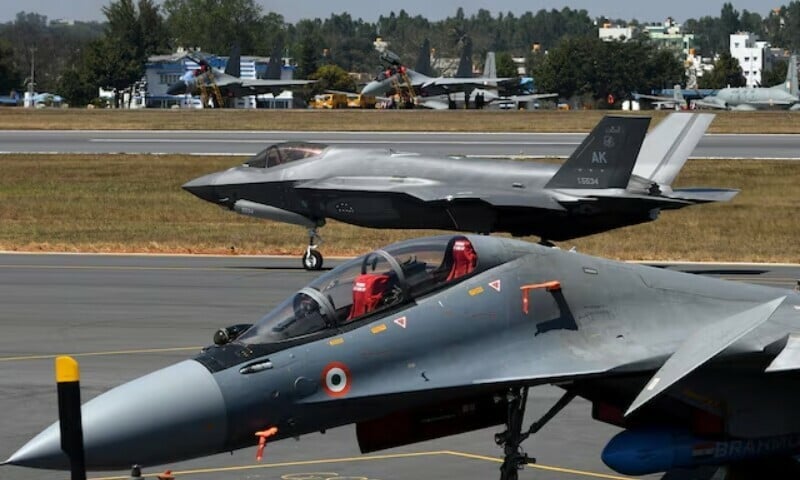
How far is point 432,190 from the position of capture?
2914 centimetres

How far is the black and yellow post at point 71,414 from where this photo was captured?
8553mm

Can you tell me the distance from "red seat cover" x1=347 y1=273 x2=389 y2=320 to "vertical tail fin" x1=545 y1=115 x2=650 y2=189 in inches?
671

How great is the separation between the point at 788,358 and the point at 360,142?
2215 inches

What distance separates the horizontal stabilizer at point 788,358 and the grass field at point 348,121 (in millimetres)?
64729

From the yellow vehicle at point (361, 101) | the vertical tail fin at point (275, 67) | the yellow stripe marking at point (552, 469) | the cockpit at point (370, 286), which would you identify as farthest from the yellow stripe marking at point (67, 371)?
the yellow vehicle at point (361, 101)

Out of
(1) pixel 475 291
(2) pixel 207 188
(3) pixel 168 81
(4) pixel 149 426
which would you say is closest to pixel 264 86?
(3) pixel 168 81

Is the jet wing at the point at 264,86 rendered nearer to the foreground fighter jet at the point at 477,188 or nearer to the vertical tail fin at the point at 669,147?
the foreground fighter jet at the point at 477,188

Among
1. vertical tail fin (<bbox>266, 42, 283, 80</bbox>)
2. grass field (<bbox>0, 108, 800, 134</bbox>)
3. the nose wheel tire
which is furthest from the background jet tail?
vertical tail fin (<bbox>266, 42, 283, 80</bbox>)

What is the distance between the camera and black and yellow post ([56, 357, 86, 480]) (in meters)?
8.55

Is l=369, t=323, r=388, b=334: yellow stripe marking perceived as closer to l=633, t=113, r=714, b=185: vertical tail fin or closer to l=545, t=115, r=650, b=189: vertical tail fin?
l=545, t=115, r=650, b=189: vertical tail fin

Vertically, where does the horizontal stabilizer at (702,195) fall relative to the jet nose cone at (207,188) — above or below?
above

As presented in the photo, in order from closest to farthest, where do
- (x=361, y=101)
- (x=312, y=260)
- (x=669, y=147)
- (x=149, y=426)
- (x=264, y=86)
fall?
(x=149, y=426)
(x=312, y=260)
(x=669, y=147)
(x=264, y=86)
(x=361, y=101)

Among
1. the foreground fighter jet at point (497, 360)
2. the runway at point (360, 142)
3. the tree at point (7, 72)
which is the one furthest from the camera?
the tree at point (7, 72)

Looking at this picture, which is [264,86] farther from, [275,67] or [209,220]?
[209,220]
